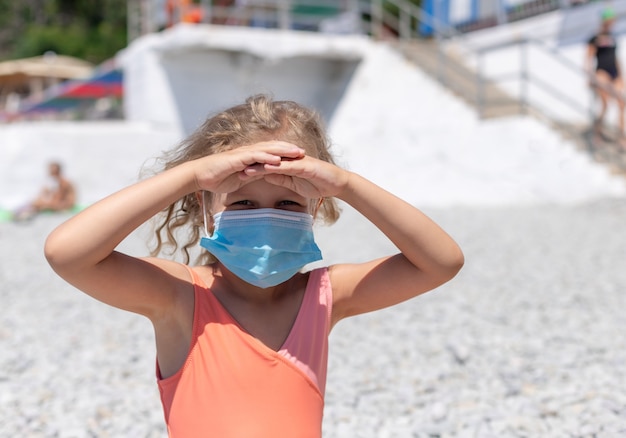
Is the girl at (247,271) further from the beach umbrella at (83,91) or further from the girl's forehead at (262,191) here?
the beach umbrella at (83,91)

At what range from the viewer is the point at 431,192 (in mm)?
10719

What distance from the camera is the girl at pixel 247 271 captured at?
1.36 metres

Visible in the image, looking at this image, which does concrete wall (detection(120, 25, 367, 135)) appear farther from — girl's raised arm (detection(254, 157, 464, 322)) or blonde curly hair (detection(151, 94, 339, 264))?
girl's raised arm (detection(254, 157, 464, 322))

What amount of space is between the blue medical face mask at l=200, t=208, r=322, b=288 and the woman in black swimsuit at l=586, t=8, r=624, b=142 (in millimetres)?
8241

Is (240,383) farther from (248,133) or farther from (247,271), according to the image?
(248,133)

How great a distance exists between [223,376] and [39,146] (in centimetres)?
1085

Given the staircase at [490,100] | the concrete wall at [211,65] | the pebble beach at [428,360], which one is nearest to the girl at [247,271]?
the pebble beach at [428,360]

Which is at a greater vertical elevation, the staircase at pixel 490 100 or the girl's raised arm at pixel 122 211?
the girl's raised arm at pixel 122 211

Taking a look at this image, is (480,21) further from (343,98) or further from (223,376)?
(223,376)

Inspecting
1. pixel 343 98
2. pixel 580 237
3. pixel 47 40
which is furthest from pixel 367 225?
pixel 47 40

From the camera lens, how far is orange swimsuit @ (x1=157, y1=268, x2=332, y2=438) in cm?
142

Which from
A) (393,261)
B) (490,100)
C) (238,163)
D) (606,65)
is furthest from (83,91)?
(238,163)

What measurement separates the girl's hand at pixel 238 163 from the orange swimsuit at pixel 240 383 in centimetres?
28

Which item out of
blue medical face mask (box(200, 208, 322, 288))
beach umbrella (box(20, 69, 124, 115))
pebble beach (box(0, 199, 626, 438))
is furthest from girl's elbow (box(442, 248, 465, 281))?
beach umbrella (box(20, 69, 124, 115))
